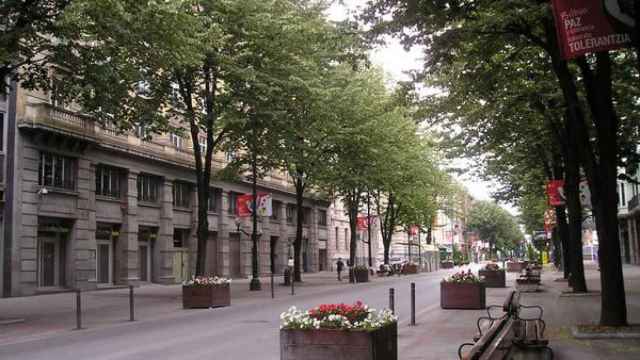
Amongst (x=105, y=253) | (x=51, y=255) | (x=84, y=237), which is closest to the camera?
(x=51, y=255)

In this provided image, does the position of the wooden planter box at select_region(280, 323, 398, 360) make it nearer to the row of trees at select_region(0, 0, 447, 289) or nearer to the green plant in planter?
the row of trees at select_region(0, 0, 447, 289)

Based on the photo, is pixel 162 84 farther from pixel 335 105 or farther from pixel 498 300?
pixel 498 300

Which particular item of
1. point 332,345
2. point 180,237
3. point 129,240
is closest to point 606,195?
point 332,345

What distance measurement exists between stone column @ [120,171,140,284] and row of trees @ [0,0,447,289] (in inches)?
215

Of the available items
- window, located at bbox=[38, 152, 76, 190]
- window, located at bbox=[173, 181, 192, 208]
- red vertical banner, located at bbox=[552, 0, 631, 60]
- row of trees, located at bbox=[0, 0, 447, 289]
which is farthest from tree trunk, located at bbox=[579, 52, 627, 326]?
window, located at bbox=[173, 181, 192, 208]

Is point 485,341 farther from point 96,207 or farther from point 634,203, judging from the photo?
point 634,203

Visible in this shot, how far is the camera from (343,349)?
7758mm

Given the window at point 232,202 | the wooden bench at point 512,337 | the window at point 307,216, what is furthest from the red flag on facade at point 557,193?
the window at point 307,216

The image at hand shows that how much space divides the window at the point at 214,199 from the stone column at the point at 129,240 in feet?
30.5

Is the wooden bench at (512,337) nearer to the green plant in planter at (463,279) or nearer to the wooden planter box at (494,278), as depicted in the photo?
the green plant in planter at (463,279)

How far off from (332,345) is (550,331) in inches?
293

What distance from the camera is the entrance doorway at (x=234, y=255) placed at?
157ft

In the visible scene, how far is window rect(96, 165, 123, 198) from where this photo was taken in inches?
1344

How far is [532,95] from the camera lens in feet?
69.8
